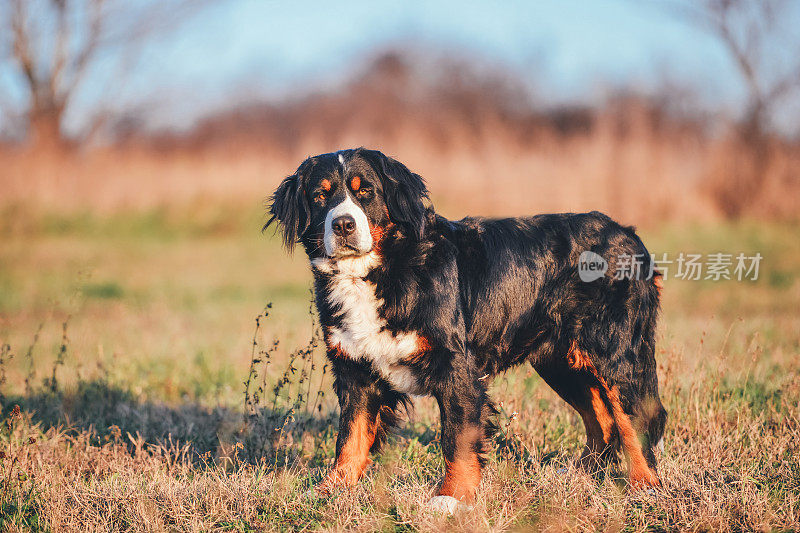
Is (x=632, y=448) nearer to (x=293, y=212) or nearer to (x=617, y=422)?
(x=617, y=422)

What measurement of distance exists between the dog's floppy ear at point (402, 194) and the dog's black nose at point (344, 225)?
322 millimetres

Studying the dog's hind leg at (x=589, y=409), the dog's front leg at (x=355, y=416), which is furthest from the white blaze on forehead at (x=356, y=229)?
the dog's hind leg at (x=589, y=409)

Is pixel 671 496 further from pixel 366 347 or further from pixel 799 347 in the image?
pixel 799 347

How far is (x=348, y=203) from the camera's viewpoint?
3408mm

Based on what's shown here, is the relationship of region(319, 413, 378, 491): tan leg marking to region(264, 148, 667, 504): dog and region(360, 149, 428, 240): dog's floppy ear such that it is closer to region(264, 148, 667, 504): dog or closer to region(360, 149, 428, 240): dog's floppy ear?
region(264, 148, 667, 504): dog

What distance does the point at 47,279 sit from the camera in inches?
424

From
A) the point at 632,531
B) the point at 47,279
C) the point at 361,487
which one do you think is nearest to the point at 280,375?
the point at 361,487

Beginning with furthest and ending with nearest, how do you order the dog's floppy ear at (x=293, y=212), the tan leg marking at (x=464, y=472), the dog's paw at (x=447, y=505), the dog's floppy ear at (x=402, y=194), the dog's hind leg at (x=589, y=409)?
the dog's hind leg at (x=589, y=409)
the dog's floppy ear at (x=293, y=212)
the dog's floppy ear at (x=402, y=194)
the tan leg marking at (x=464, y=472)
the dog's paw at (x=447, y=505)

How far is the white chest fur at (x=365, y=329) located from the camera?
3.36 m

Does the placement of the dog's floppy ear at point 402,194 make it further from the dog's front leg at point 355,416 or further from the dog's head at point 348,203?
the dog's front leg at point 355,416

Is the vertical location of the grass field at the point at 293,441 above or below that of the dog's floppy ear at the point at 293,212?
below

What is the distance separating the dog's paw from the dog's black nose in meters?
1.29

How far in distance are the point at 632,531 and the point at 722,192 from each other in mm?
13150

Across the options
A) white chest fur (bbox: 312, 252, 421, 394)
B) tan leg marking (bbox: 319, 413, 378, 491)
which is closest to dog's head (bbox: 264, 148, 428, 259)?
white chest fur (bbox: 312, 252, 421, 394)
